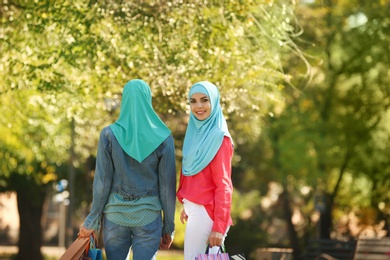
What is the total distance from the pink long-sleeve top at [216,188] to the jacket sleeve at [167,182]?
12 cm

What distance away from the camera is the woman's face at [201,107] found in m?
8.32

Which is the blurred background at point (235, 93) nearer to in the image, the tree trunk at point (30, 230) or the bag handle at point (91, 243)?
the tree trunk at point (30, 230)

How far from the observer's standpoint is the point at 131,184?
27.0 feet

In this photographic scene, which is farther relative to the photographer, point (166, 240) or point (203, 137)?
point (166, 240)

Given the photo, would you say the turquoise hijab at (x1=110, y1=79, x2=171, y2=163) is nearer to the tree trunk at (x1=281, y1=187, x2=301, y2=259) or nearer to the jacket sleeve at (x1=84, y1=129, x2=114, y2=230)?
the jacket sleeve at (x1=84, y1=129, x2=114, y2=230)

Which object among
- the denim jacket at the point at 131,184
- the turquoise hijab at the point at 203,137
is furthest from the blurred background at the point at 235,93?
the denim jacket at the point at 131,184

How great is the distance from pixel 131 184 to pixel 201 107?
0.82 m

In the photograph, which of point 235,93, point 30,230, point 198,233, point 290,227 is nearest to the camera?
point 198,233

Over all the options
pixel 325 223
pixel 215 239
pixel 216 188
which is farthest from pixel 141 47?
pixel 325 223

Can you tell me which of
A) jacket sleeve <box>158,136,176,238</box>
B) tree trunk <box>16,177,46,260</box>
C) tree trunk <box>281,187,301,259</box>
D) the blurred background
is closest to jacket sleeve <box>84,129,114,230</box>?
jacket sleeve <box>158,136,176,238</box>

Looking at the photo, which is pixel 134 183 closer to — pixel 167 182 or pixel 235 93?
pixel 167 182

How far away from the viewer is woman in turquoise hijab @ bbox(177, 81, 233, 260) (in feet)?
26.6

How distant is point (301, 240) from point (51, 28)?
23.1 metres

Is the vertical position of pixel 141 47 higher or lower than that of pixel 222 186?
higher
